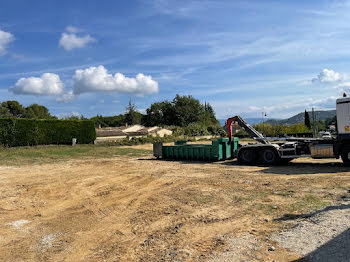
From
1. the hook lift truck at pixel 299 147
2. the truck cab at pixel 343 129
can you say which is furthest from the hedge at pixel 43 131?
the truck cab at pixel 343 129

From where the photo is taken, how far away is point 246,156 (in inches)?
698

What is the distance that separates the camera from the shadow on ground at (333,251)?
16.0 ft

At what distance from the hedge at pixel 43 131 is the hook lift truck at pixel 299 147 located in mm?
26109

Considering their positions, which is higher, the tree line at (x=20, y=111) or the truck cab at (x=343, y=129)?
the tree line at (x=20, y=111)

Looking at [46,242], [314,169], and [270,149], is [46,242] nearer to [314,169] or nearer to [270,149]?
[314,169]

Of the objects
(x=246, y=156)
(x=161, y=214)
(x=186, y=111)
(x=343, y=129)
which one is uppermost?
(x=186, y=111)

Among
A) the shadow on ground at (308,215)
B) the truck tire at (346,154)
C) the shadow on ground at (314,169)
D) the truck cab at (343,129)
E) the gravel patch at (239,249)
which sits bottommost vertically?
the gravel patch at (239,249)

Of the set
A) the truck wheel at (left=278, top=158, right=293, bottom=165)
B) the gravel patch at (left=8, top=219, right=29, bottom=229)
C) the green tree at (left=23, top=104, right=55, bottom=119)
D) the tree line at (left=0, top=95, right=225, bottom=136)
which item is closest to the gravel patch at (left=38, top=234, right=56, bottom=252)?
the gravel patch at (left=8, top=219, right=29, bottom=229)

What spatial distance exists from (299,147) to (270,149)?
5.19ft

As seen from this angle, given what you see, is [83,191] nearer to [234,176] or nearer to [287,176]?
[234,176]

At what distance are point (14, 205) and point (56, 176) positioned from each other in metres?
5.57

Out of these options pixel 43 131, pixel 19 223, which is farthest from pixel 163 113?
pixel 19 223

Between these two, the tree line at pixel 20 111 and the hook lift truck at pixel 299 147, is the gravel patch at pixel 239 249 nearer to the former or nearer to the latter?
the hook lift truck at pixel 299 147

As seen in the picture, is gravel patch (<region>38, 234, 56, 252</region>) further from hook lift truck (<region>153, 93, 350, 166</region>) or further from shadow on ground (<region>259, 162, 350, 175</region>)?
hook lift truck (<region>153, 93, 350, 166</region>)
